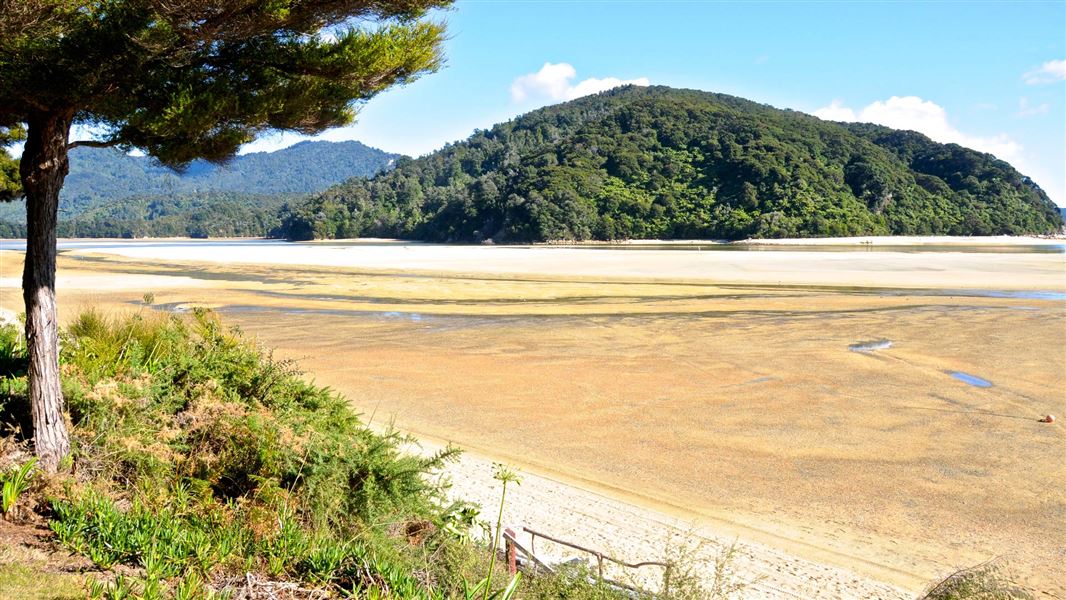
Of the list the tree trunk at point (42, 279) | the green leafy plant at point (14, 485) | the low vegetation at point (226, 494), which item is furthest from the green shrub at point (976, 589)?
the tree trunk at point (42, 279)

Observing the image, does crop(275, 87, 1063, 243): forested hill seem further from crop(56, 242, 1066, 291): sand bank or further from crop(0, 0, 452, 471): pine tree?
crop(0, 0, 452, 471): pine tree

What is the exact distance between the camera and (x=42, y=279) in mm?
5227

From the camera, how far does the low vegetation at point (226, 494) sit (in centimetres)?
404

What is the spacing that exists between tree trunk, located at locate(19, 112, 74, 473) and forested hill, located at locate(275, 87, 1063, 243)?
88075mm

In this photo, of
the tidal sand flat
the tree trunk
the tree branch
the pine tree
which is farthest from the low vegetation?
the tidal sand flat

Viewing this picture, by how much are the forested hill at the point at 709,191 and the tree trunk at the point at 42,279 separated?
8807 centimetres

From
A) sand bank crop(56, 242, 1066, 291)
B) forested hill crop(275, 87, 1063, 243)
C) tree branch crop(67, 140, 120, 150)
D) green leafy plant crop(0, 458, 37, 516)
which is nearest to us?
green leafy plant crop(0, 458, 37, 516)

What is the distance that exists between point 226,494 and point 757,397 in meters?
9.81

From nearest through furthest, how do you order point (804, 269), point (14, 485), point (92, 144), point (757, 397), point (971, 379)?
point (14, 485) → point (92, 144) → point (757, 397) → point (971, 379) → point (804, 269)

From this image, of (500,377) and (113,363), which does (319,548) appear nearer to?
(113,363)

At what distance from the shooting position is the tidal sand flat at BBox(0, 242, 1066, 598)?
774 cm

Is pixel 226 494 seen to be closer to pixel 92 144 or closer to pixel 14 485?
pixel 14 485

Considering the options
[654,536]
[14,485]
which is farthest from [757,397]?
[14,485]

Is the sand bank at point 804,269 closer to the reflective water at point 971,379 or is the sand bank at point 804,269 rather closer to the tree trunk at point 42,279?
the reflective water at point 971,379
